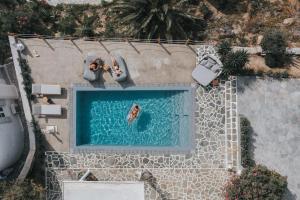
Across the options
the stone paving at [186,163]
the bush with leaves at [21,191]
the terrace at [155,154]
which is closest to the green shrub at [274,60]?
the stone paving at [186,163]

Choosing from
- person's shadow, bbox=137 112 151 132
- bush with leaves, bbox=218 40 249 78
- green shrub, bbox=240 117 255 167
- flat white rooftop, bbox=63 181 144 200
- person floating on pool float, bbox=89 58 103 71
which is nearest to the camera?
flat white rooftop, bbox=63 181 144 200

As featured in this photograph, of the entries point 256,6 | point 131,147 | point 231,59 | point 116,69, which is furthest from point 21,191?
point 256,6

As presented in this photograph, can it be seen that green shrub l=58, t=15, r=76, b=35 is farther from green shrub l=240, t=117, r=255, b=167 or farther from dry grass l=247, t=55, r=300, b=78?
green shrub l=240, t=117, r=255, b=167

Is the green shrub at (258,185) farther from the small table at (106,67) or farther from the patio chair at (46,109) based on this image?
the patio chair at (46,109)

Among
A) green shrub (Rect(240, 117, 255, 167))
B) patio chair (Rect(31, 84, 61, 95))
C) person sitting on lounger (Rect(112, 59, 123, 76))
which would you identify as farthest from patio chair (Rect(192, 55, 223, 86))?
patio chair (Rect(31, 84, 61, 95))

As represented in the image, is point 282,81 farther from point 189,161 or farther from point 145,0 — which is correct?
point 145,0
